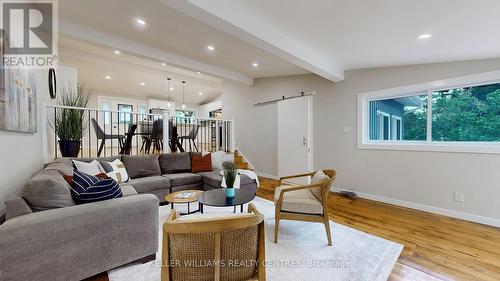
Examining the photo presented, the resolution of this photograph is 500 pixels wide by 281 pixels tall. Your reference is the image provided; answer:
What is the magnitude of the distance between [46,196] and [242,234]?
1.60 meters

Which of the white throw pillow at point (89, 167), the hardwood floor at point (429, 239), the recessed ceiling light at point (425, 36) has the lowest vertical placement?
the hardwood floor at point (429, 239)

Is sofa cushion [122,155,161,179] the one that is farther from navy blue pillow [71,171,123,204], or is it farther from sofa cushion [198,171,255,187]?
navy blue pillow [71,171,123,204]

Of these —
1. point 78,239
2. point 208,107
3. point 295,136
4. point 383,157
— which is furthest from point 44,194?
point 208,107

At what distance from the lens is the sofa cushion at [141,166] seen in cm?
370

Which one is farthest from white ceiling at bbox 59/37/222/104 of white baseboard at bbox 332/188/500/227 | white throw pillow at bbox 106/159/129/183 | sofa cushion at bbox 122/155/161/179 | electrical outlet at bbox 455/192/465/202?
electrical outlet at bbox 455/192/465/202

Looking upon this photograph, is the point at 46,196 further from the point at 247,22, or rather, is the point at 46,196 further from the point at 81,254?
the point at 247,22

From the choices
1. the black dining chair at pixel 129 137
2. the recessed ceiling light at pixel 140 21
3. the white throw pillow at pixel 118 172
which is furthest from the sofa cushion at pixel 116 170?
the recessed ceiling light at pixel 140 21

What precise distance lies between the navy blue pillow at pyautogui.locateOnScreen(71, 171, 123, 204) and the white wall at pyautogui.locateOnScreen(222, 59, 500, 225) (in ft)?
13.0

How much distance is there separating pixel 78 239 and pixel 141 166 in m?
2.30

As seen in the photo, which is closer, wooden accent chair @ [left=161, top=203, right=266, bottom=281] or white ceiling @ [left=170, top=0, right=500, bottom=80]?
wooden accent chair @ [left=161, top=203, right=266, bottom=281]

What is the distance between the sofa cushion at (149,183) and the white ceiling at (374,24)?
2.56 m

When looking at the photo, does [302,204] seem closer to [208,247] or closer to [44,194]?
[208,247]

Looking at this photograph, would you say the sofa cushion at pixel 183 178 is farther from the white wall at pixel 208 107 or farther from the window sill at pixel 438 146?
the white wall at pixel 208 107

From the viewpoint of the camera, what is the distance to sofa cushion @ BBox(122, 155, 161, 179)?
370cm
